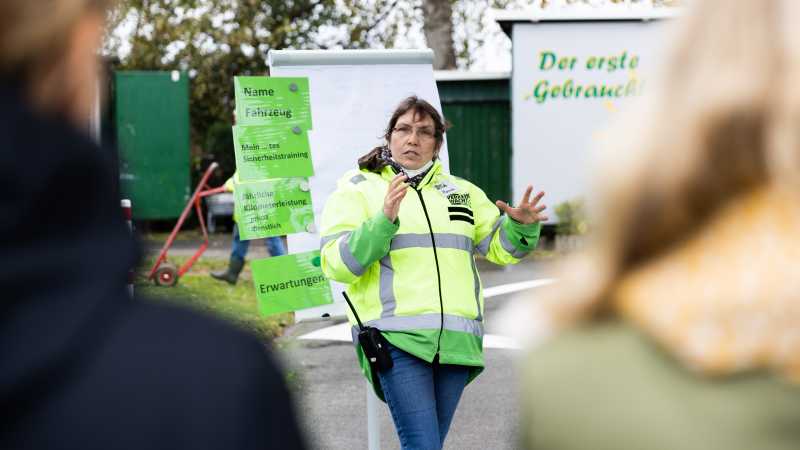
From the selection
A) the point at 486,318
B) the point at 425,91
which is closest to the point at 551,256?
the point at 486,318

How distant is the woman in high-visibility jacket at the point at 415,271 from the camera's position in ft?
13.7

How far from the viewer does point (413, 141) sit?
452cm

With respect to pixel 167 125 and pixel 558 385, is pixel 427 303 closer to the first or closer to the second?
pixel 558 385

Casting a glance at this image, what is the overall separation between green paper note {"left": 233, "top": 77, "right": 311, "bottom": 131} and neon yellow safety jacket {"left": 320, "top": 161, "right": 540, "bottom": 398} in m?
1.30

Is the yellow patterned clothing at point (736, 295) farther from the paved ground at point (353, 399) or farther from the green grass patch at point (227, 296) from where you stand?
the green grass patch at point (227, 296)

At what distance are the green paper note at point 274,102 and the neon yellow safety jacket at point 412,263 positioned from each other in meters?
1.30

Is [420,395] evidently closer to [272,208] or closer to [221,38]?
[272,208]

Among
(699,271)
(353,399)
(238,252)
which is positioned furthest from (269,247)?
(699,271)

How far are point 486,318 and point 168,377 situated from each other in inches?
372

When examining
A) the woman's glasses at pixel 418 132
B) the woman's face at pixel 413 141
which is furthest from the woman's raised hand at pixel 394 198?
the woman's glasses at pixel 418 132

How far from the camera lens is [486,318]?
34.5 feet

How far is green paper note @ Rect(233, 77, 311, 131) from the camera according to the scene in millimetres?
5559

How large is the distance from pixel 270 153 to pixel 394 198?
167cm

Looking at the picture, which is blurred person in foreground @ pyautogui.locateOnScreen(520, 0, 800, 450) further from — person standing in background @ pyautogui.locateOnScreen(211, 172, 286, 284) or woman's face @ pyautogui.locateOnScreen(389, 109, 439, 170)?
person standing in background @ pyautogui.locateOnScreen(211, 172, 286, 284)
